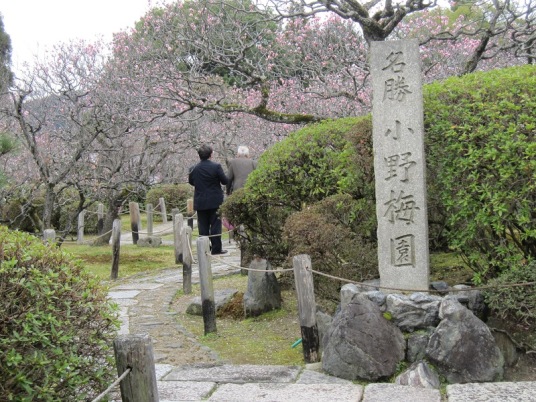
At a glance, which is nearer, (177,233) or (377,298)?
(377,298)

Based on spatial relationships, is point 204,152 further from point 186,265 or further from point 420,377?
point 420,377

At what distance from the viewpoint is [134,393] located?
3.01m

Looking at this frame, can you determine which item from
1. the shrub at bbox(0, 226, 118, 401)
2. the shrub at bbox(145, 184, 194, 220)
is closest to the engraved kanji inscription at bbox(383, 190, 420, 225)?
the shrub at bbox(0, 226, 118, 401)

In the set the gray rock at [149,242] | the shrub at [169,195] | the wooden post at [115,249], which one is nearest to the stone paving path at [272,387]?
the wooden post at [115,249]

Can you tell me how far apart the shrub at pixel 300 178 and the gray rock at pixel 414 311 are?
1.62 metres

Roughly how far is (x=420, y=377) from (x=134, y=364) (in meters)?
2.37

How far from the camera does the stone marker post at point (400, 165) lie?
534 cm

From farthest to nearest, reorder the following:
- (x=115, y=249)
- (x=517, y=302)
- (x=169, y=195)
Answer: (x=169, y=195) < (x=115, y=249) < (x=517, y=302)

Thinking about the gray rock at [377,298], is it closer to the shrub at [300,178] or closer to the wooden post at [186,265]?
the shrub at [300,178]

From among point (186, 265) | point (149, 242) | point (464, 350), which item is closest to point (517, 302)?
point (464, 350)

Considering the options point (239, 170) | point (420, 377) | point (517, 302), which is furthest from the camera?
point (239, 170)

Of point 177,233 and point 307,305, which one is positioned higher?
point 177,233

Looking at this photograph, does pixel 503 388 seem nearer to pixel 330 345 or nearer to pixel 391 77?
pixel 330 345

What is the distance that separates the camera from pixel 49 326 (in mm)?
2990
